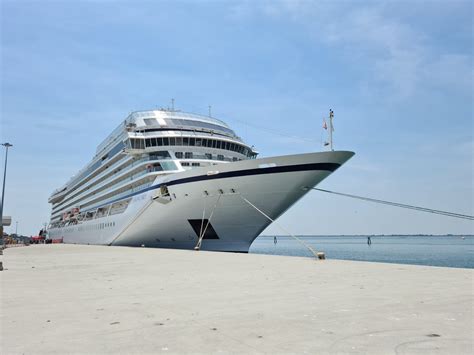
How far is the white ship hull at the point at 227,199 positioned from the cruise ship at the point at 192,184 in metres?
0.05

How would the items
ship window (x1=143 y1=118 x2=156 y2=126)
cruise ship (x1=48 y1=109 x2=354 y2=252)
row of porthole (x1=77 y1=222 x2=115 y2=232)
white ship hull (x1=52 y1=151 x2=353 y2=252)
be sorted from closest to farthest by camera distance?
white ship hull (x1=52 y1=151 x2=353 y2=252)
cruise ship (x1=48 y1=109 x2=354 y2=252)
ship window (x1=143 y1=118 x2=156 y2=126)
row of porthole (x1=77 y1=222 x2=115 y2=232)

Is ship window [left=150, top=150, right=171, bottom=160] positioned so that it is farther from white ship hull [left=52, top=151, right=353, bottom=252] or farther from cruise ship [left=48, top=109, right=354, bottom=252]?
white ship hull [left=52, top=151, right=353, bottom=252]

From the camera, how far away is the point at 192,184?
23328mm

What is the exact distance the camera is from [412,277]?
839cm

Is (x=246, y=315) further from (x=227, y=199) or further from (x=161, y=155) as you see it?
(x=161, y=155)

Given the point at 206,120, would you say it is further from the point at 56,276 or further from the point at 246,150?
the point at 56,276

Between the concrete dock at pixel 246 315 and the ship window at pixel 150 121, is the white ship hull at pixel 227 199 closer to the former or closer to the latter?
the ship window at pixel 150 121

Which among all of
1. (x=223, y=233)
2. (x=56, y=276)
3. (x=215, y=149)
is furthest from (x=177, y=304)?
(x=215, y=149)

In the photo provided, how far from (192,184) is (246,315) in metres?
18.6

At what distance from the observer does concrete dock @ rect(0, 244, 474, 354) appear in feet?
12.2

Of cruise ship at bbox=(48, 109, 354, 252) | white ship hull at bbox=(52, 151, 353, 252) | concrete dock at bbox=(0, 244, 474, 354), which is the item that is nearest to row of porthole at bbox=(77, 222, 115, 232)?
cruise ship at bbox=(48, 109, 354, 252)

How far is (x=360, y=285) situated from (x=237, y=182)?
1474 centimetres

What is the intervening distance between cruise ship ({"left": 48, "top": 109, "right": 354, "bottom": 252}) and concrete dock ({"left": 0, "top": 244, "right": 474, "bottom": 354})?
42.5ft

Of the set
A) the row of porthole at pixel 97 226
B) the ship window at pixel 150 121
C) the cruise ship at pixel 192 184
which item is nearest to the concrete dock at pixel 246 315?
the cruise ship at pixel 192 184
